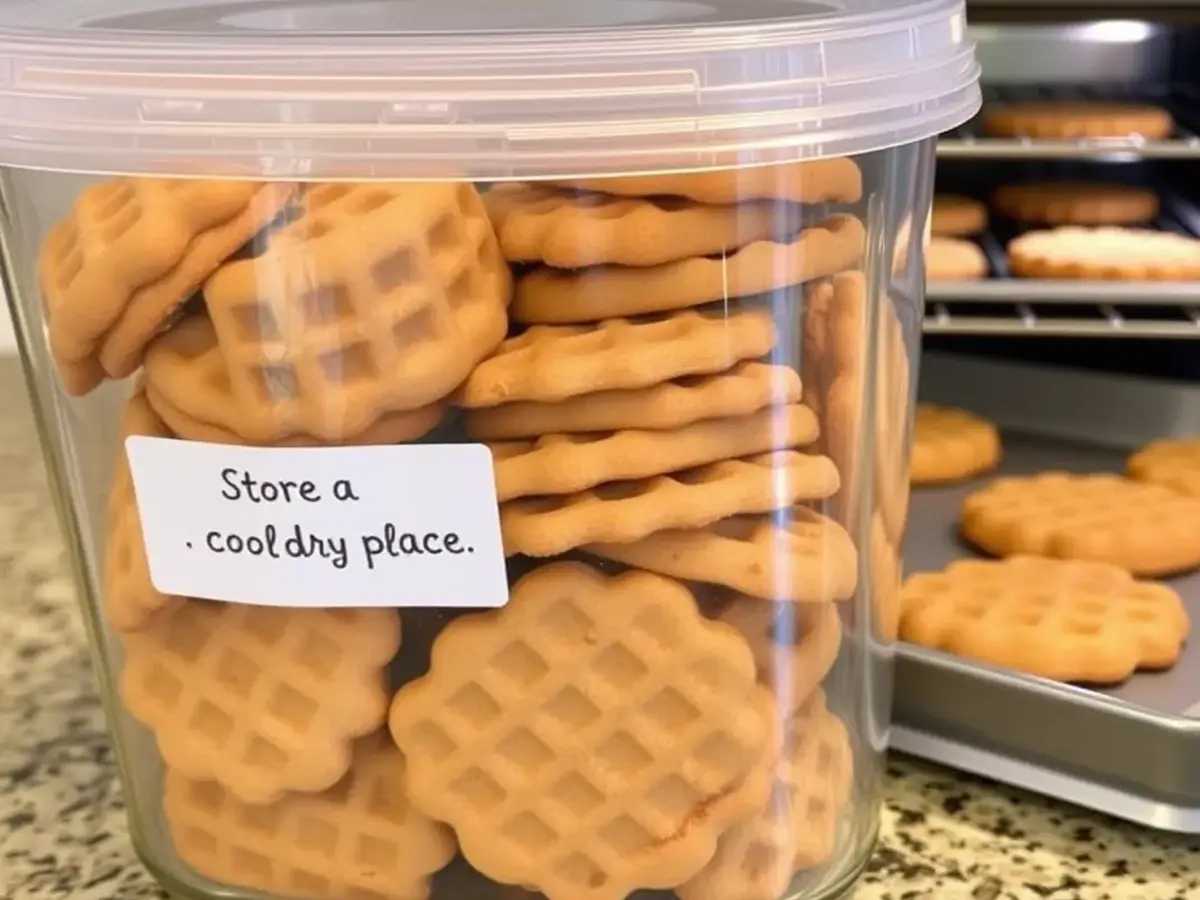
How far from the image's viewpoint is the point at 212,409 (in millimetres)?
453

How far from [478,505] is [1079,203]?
0.73 meters

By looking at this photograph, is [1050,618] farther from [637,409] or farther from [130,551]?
[130,551]

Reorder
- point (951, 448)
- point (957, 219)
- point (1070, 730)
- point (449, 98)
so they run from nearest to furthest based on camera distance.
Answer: point (449, 98), point (1070, 730), point (951, 448), point (957, 219)

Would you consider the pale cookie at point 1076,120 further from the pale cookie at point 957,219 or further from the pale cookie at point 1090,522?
the pale cookie at point 1090,522

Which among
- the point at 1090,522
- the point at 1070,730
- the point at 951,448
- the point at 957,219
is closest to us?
the point at 1070,730

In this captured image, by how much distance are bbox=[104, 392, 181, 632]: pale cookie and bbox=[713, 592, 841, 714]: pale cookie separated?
191 mm

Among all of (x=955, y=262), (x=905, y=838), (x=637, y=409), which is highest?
(x=637, y=409)

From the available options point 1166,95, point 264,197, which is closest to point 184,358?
point 264,197

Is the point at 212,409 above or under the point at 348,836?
above

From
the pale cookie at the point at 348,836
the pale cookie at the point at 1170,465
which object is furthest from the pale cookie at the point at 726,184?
the pale cookie at the point at 1170,465

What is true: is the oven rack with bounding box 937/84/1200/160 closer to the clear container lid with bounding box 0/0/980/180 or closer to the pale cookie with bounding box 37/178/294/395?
the clear container lid with bounding box 0/0/980/180

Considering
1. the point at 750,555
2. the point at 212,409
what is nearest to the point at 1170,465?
the point at 750,555

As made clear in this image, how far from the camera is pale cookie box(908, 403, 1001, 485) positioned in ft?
2.80

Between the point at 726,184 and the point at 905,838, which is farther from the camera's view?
the point at 905,838
